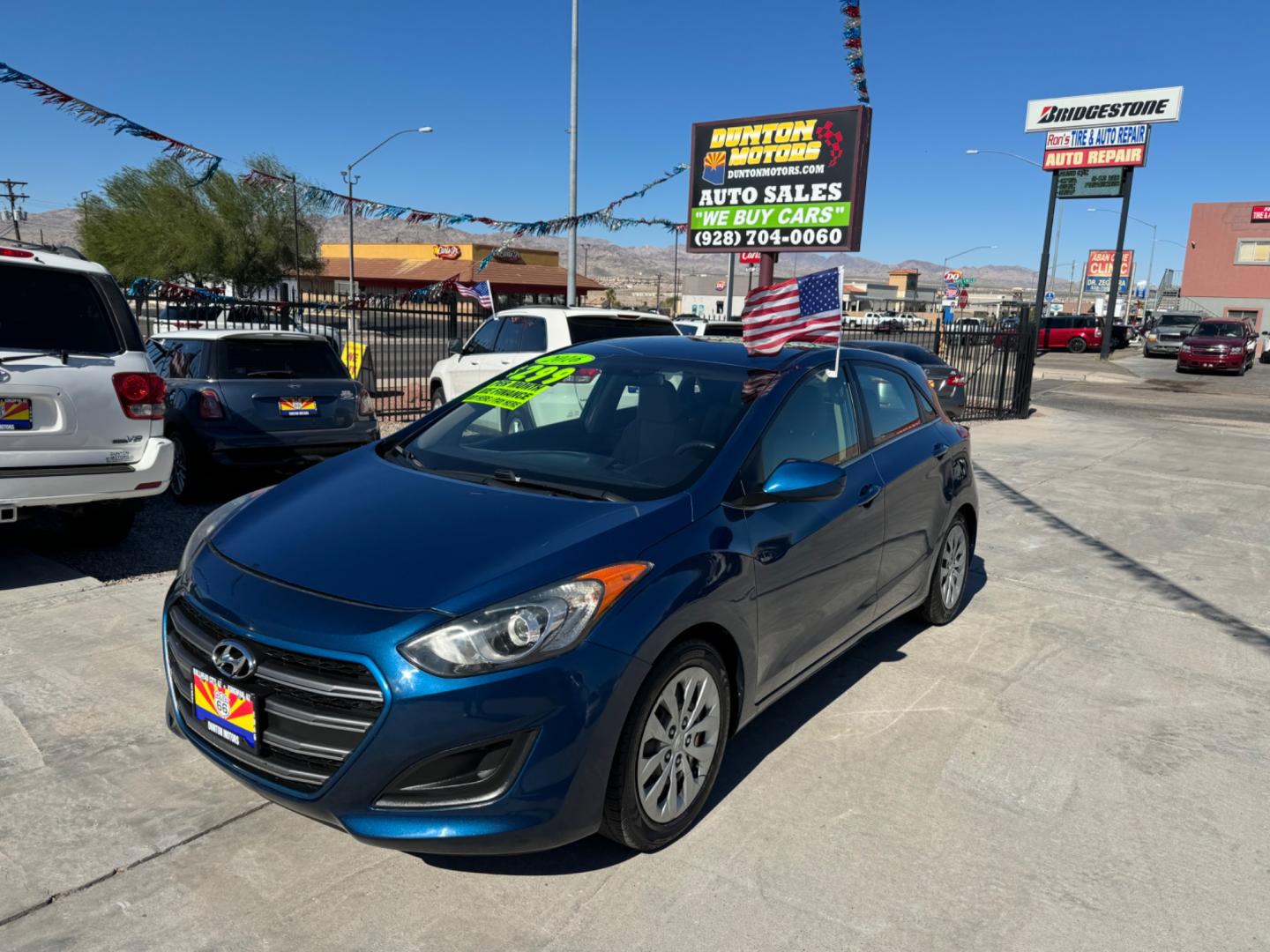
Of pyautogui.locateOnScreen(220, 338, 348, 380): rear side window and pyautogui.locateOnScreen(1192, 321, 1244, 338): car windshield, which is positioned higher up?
pyautogui.locateOnScreen(1192, 321, 1244, 338): car windshield

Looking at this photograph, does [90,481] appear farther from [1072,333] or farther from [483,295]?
[1072,333]

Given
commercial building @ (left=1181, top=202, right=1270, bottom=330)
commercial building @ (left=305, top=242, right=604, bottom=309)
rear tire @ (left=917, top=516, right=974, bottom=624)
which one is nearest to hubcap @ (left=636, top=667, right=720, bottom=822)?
rear tire @ (left=917, top=516, right=974, bottom=624)

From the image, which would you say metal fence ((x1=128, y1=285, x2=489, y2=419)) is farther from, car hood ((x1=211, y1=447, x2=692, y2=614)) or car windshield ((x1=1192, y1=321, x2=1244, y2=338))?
car windshield ((x1=1192, y1=321, x2=1244, y2=338))

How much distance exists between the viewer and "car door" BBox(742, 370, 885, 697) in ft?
11.1

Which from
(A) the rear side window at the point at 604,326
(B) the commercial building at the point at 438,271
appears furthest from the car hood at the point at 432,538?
(B) the commercial building at the point at 438,271

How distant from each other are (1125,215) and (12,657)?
4615 cm

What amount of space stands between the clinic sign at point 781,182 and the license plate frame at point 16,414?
31.9ft

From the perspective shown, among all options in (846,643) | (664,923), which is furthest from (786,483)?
(664,923)

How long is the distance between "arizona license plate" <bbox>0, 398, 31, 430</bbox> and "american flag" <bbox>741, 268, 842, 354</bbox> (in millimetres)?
3873

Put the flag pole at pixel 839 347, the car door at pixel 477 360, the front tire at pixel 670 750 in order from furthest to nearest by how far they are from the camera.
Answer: the car door at pixel 477 360 < the flag pole at pixel 839 347 < the front tire at pixel 670 750

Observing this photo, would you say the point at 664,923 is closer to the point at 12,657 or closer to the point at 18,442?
the point at 12,657

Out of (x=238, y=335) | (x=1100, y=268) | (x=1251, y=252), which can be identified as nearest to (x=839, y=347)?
(x=238, y=335)

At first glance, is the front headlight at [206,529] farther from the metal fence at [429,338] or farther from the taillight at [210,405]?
the metal fence at [429,338]

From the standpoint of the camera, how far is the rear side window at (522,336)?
1071 centimetres
